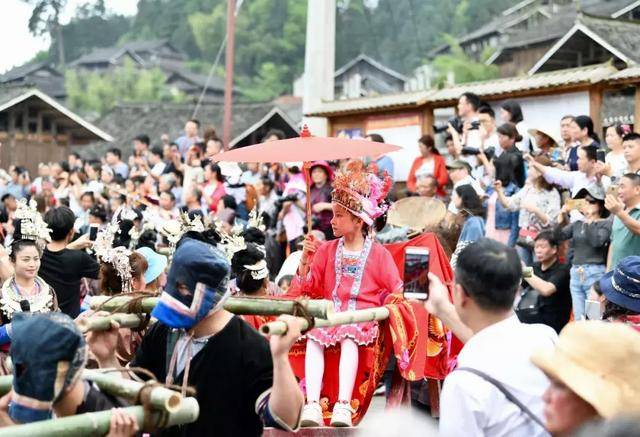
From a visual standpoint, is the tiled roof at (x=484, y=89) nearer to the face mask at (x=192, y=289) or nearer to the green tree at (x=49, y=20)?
the face mask at (x=192, y=289)

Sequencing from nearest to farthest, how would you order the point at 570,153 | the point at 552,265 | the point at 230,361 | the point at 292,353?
1. the point at 230,361
2. the point at 292,353
3. the point at 552,265
4. the point at 570,153

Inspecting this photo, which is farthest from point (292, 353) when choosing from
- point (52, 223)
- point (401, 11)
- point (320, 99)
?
point (401, 11)

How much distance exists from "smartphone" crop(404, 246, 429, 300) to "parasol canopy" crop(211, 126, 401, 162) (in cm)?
227

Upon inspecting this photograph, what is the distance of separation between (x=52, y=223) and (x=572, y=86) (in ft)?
23.2

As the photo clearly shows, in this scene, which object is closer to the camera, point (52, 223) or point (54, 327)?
point (54, 327)

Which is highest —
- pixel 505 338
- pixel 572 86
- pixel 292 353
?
pixel 572 86

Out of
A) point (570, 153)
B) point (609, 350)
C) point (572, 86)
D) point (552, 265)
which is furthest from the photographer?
point (572, 86)

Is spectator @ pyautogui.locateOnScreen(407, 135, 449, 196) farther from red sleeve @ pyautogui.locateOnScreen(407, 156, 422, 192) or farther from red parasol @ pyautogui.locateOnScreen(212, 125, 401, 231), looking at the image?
red parasol @ pyautogui.locateOnScreen(212, 125, 401, 231)

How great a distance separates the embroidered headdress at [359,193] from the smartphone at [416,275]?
6.91 ft

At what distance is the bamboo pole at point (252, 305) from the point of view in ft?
13.8

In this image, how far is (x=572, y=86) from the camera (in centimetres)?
1207

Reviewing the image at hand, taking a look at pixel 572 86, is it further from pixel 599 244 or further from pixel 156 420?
pixel 156 420

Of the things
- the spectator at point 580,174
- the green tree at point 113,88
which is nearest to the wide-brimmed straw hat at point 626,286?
the spectator at point 580,174

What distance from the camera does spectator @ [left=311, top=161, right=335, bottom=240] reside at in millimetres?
11102
